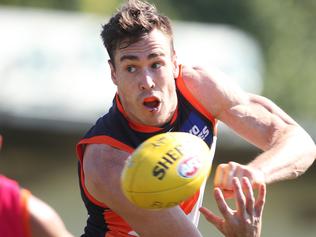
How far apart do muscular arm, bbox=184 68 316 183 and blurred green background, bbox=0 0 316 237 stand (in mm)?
7132

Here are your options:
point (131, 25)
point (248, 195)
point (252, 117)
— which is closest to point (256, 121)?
point (252, 117)

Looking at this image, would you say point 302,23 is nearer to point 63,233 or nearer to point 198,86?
point 198,86

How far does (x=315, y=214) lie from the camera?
1561cm

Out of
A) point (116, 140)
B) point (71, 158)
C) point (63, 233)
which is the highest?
point (71, 158)

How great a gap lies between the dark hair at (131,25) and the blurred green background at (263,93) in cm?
775

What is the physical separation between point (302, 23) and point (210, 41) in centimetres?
753

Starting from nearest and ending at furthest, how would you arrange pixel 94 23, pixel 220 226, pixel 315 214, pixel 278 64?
pixel 220 226 → pixel 315 214 → pixel 94 23 → pixel 278 64

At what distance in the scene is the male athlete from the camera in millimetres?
7301

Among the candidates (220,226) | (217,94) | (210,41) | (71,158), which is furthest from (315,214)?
(220,226)

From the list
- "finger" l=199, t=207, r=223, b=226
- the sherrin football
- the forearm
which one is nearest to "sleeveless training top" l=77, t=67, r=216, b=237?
the forearm

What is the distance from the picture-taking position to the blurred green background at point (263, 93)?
1560 centimetres

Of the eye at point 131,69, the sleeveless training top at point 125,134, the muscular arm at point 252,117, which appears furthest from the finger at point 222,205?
the eye at point 131,69

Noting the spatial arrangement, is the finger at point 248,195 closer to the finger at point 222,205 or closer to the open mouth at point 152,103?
the finger at point 222,205

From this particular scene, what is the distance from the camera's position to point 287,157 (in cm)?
767
